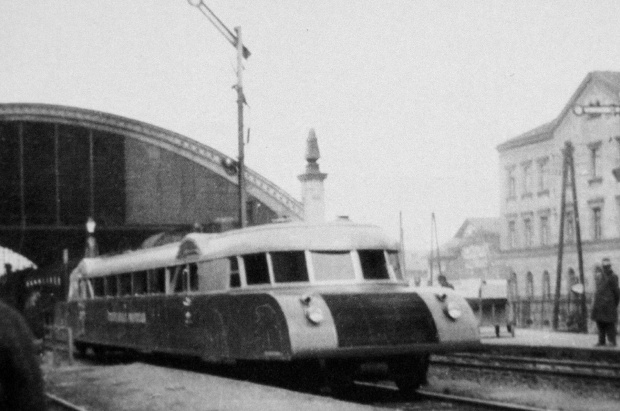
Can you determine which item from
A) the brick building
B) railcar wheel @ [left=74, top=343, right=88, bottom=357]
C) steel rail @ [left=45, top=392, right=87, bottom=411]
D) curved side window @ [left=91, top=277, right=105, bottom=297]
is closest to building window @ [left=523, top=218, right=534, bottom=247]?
the brick building

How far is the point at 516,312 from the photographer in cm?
3919

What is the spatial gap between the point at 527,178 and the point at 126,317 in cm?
5730

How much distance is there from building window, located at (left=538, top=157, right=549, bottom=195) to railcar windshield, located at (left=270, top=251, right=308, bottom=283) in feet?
194

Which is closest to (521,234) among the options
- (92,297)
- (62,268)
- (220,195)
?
(220,195)

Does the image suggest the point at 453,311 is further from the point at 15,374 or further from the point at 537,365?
the point at 15,374

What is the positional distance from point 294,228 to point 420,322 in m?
2.38

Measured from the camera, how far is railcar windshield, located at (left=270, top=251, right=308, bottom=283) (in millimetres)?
14812

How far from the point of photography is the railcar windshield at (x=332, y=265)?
14.8m

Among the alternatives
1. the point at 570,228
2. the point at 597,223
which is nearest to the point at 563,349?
the point at 597,223

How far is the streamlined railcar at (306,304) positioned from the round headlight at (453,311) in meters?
0.01

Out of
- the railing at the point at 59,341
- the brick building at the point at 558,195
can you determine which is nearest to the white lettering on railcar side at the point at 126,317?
the railing at the point at 59,341

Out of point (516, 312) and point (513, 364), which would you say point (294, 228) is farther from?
point (516, 312)

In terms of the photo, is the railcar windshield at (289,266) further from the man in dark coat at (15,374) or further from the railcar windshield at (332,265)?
the man in dark coat at (15,374)

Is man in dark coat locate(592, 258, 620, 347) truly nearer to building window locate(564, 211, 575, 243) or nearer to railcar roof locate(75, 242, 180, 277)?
railcar roof locate(75, 242, 180, 277)
